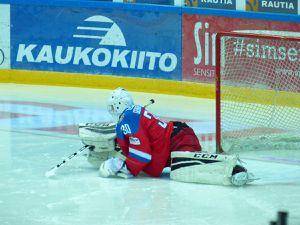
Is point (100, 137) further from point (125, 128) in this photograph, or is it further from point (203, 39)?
point (203, 39)

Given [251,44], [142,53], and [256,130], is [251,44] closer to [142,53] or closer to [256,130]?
[256,130]

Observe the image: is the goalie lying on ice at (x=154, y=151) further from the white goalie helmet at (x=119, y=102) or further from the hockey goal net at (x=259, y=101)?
the hockey goal net at (x=259, y=101)

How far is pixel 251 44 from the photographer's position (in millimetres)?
10172

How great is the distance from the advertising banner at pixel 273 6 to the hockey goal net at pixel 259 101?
8.79ft

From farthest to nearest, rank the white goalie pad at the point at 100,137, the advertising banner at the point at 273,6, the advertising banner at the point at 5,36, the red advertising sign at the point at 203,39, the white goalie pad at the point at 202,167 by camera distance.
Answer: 1. the advertising banner at the point at 5,36
2. the red advertising sign at the point at 203,39
3. the advertising banner at the point at 273,6
4. the white goalie pad at the point at 100,137
5. the white goalie pad at the point at 202,167

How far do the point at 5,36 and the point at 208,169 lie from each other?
22.0 ft

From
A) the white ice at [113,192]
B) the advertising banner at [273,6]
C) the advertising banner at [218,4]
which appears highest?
the advertising banner at [218,4]

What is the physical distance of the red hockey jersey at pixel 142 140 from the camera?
26.5 ft

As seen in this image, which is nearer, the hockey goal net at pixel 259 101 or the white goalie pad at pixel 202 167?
the white goalie pad at pixel 202 167

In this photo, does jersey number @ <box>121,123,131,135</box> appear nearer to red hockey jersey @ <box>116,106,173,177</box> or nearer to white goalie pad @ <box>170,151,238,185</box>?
red hockey jersey @ <box>116,106,173,177</box>

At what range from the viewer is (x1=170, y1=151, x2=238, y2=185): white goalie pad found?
805 cm

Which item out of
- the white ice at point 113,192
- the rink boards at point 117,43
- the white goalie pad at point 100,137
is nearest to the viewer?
the white ice at point 113,192

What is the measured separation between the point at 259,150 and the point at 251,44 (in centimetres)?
147

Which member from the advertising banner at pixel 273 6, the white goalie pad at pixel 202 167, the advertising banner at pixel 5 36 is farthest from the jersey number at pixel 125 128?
the advertising banner at pixel 5 36
